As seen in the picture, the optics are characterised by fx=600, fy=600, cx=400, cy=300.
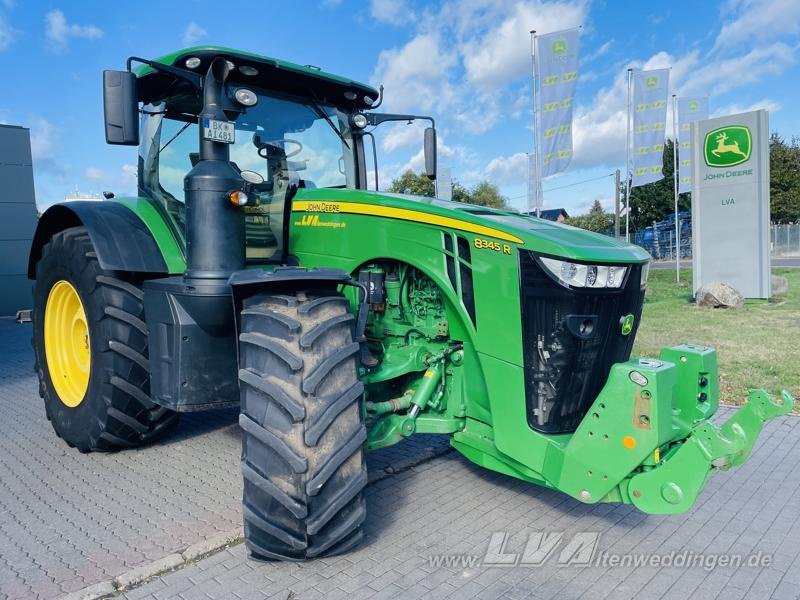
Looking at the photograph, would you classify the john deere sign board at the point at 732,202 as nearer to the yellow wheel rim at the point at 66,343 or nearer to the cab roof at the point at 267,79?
the cab roof at the point at 267,79

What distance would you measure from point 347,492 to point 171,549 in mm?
1015

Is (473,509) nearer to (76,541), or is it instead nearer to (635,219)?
(76,541)

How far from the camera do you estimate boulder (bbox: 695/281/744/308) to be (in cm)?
1134

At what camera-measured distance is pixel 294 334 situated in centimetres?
264

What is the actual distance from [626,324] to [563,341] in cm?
43

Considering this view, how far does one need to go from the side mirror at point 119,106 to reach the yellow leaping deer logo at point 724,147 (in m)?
12.4

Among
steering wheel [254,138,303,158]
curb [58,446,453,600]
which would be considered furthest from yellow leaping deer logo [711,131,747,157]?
curb [58,446,453,600]

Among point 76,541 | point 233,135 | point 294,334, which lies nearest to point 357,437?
point 294,334

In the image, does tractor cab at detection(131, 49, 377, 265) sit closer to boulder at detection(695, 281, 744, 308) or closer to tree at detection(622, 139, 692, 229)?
boulder at detection(695, 281, 744, 308)

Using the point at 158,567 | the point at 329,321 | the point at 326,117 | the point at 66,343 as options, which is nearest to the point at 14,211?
the point at 66,343

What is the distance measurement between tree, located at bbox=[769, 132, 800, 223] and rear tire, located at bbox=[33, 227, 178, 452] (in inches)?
1790

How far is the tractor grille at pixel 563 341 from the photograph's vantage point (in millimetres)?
2816

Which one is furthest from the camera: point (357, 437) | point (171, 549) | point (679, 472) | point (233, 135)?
point (233, 135)

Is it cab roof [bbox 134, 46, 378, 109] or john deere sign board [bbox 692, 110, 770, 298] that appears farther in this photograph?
john deere sign board [bbox 692, 110, 770, 298]
